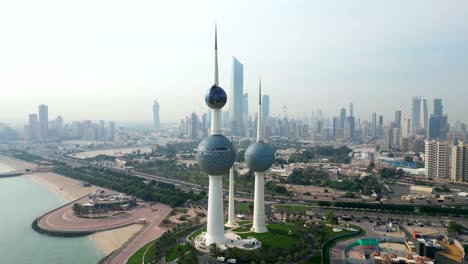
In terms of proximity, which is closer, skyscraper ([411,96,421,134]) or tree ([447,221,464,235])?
tree ([447,221,464,235])

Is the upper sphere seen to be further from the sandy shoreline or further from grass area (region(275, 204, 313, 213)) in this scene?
grass area (region(275, 204, 313, 213))

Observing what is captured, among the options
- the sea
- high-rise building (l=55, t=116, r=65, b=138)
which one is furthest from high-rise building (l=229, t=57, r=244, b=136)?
the sea

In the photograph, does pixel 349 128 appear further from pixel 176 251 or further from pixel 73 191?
pixel 176 251

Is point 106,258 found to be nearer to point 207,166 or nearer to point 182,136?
point 207,166

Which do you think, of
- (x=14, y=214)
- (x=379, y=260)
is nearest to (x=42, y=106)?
(x=14, y=214)

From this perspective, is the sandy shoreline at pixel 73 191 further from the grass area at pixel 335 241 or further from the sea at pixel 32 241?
the grass area at pixel 335 241

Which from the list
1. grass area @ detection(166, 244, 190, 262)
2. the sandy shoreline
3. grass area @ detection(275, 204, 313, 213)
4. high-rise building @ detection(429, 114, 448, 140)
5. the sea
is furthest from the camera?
high-rise building @ detection(429, 114, 448, 140)
